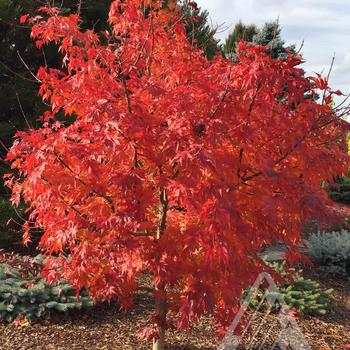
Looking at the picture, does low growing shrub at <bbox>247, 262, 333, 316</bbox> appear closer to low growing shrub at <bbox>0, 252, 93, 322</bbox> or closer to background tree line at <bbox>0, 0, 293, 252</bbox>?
low growing shrub at <bbox>0, 252, 93, 322</bbox>

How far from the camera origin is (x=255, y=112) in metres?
3.98

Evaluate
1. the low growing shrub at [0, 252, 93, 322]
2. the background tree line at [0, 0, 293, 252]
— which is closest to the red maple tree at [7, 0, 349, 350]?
the low growing shrub at [0, 252, 93, 322]

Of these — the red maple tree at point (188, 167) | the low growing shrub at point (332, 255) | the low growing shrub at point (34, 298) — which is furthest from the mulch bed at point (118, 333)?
the low growing shrub at point (332, 255)

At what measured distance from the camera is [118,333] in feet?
19.8

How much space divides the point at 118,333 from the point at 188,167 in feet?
10.7

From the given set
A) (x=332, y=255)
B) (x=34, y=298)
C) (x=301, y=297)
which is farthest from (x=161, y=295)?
(x=332, y=255)

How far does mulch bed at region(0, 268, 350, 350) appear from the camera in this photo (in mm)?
5773

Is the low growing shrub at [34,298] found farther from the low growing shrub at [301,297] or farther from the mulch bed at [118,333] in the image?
the low growing shrub at [301,297]

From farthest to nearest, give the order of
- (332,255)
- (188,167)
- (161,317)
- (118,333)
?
(332,255) < (118,333) < (161,317) < (188,167)

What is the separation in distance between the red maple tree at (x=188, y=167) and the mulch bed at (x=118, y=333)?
1.47 metres

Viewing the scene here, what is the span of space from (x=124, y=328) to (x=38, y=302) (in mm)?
1236

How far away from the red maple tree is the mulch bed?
4.84ft

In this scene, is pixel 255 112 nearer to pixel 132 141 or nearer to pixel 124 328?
pixel 132 141

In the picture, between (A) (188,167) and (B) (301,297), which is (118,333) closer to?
(B) (301,297)
